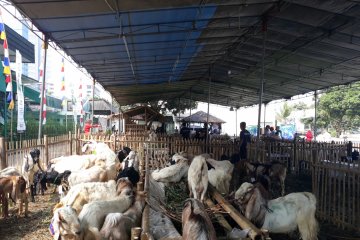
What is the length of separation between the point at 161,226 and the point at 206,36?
284 inches

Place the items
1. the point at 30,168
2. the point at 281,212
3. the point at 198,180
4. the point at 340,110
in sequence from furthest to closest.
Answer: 1. the point at 340,110
2. the point at 30,168
3. the point at 198,180
4. the point at 281,212

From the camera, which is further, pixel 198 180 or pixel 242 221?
pixel 198 180

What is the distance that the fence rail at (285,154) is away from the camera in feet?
22.6

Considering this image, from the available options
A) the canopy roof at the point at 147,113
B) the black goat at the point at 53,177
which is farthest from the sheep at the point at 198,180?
the canopy roof at the point at 147,113

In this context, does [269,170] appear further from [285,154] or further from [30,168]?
[30,168]

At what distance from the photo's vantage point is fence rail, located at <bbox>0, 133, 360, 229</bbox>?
6.89m

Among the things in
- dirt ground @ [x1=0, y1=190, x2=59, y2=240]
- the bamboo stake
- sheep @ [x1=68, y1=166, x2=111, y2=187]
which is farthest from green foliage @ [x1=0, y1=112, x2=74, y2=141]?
the bamboo stake

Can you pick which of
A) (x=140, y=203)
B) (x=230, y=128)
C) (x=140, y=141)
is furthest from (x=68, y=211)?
(x=230, y=128)

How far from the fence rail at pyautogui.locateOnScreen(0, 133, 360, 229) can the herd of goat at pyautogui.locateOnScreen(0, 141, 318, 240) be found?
1.00 meters

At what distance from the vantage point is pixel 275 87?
64.2 feet

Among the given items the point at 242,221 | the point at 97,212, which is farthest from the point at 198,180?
the point at 97,212

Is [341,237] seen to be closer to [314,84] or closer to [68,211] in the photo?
A: [68,211]

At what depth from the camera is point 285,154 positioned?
40.3 feet

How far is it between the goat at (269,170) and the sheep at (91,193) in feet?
12.2
